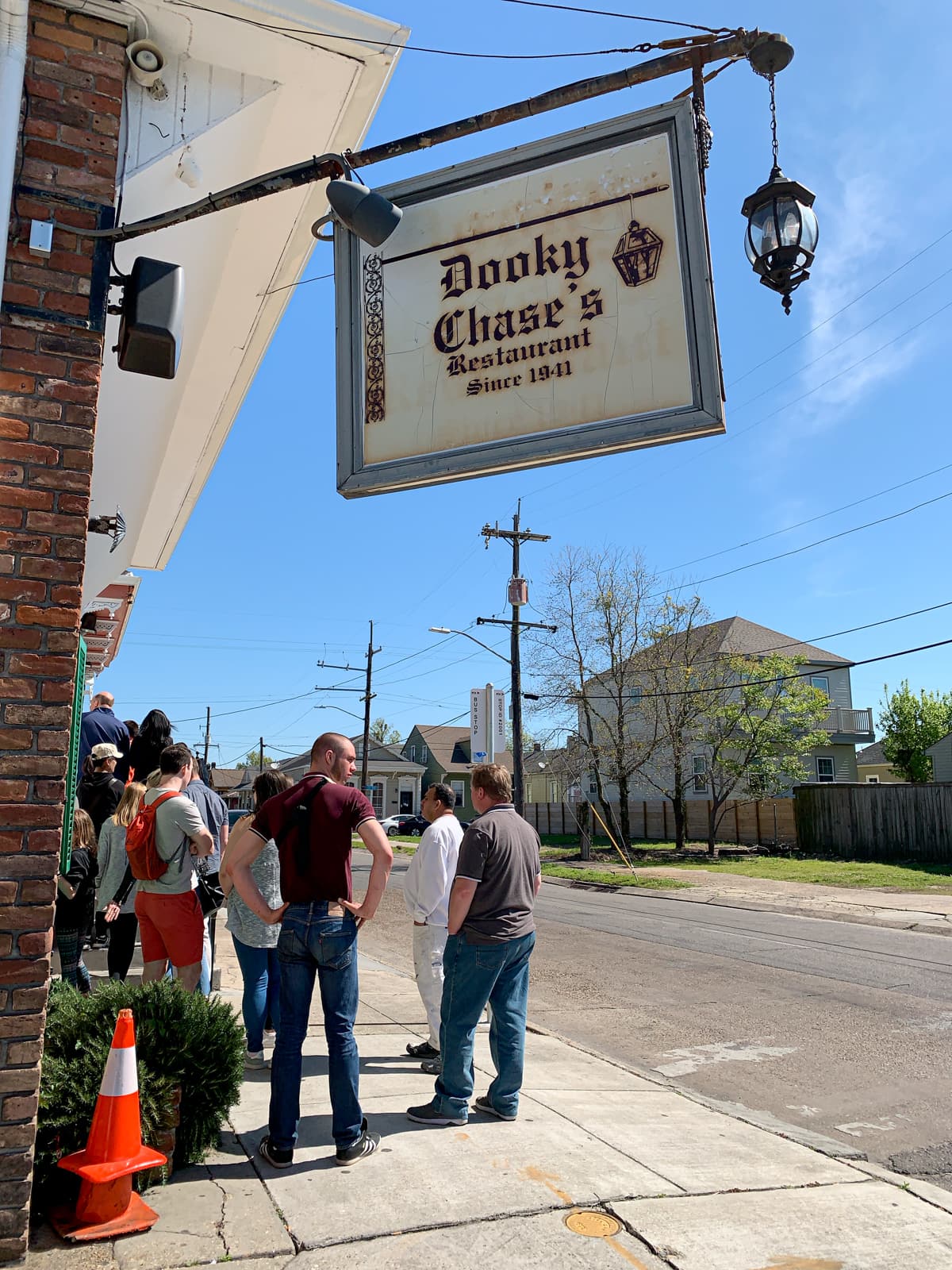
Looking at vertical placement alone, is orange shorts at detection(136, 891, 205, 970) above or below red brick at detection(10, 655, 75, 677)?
below

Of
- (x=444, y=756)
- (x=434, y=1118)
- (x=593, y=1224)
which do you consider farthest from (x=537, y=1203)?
(x=444, y=756)

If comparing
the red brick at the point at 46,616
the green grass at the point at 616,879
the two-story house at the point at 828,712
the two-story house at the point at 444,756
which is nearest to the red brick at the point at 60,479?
the red brick at the point at 46,616

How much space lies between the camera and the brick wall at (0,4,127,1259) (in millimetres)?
3072

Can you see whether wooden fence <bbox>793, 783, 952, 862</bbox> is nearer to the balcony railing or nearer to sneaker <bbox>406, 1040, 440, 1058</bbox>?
the balcony railing

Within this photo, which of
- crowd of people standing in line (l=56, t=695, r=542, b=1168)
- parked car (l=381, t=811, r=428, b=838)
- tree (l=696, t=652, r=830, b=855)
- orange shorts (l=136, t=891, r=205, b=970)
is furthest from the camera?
parked car (l=381, t=811, r=428, b=838)

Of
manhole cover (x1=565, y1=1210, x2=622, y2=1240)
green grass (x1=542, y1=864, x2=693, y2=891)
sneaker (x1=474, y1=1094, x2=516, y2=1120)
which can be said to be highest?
sneaker (x1=474, y1=1094, x2=516, y2=1120)

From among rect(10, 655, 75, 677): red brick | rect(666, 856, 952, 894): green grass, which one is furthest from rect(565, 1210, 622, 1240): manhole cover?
rect(666, 856, 952, 894): green grass

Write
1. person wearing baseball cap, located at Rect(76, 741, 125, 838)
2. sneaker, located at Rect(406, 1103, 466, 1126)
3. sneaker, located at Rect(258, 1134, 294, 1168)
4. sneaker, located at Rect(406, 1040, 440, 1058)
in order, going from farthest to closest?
person wearing baseball cap, located at Rect(76, 741, 125, 838)
sneaker, located at Rect(406, 1040, 440, 1058)
sneaker, located at Rect(406, 1103, 466, 1126)
sneaker, located at Rect(258, 1134, 294, 1168)

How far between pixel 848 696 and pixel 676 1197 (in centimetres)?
4780

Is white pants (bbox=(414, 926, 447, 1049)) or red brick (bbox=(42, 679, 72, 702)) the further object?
white pants (bbox=(414, 926, 447, 1049))

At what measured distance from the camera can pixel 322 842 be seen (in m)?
4.04

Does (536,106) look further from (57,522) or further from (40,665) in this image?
(40,665)

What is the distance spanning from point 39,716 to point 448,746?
213 ft

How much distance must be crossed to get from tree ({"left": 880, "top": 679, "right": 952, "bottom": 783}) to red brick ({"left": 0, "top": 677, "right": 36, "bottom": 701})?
5401cm
